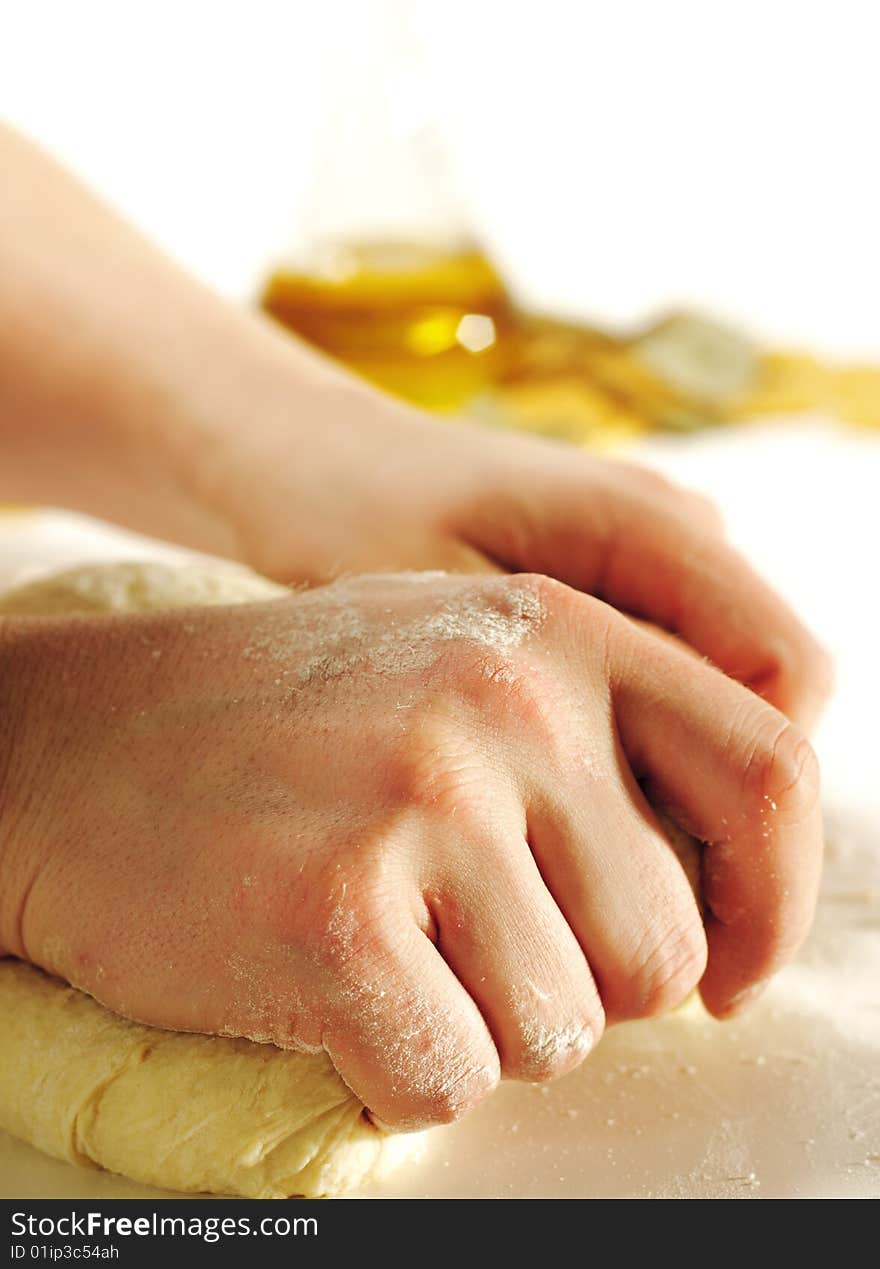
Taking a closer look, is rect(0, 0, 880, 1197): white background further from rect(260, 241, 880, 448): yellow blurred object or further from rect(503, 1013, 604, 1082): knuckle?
rect(503, 1013, 604, 1082): knuckle

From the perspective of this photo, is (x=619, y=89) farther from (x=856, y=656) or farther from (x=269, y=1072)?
(x=269, y=1072)

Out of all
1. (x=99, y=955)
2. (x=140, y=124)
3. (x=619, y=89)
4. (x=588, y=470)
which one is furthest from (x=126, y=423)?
(x=619, y=89)

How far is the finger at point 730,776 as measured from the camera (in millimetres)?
583

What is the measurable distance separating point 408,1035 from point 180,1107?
0.36 feet

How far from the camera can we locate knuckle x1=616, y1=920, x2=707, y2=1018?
1.86 feet

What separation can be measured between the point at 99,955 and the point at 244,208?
145 cm

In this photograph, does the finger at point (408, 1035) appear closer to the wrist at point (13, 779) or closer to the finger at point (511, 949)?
the finger at point (511, 949)

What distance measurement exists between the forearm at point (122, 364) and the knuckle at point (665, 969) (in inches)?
15.9

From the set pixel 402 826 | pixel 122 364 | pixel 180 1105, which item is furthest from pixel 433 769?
pixel 122 364

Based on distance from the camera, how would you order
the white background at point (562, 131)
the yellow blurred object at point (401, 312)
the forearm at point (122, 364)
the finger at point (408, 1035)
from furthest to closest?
1. the white background at point (562, 131)
2. the yellow blurred object at point (401, 312)
3. the forearm at point (122, 364)
4. the finger at point (408, 1035)

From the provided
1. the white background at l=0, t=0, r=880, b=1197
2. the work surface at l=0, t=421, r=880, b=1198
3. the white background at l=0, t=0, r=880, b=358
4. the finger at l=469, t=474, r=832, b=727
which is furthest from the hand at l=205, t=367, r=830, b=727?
the white background at l=0, t=0, r=880, b=358

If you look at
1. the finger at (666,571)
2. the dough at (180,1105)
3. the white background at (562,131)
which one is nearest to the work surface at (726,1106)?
the dough at (180,1105)

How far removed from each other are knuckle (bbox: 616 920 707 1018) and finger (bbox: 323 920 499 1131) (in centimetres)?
6

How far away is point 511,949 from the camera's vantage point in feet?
1.76
